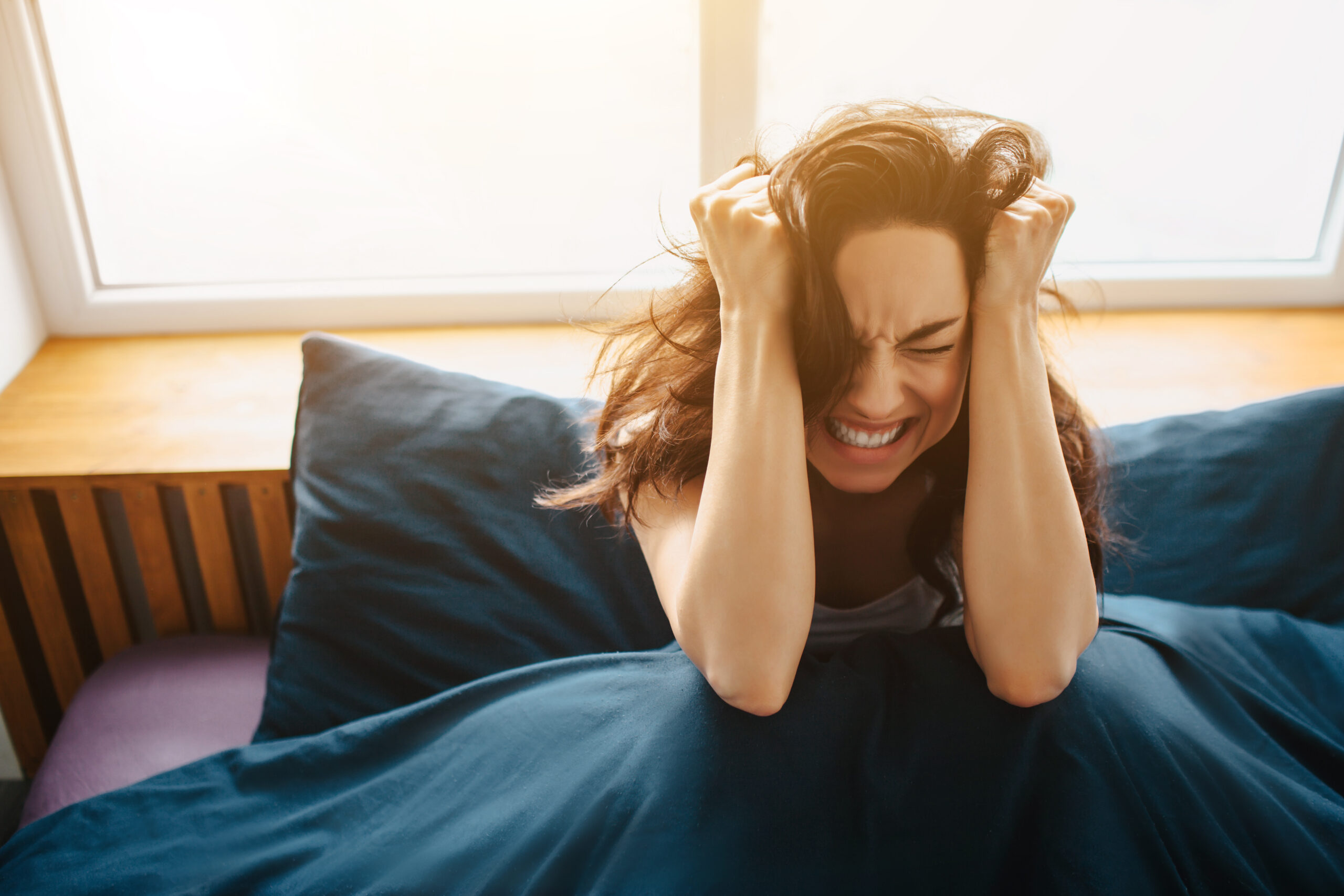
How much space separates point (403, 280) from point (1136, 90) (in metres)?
1.35

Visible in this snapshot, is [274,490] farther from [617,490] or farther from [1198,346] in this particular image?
[1198,346]

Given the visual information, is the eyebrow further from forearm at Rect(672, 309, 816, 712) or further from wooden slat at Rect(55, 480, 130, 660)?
wooden slat at Rect(55, 480, 130, 660)

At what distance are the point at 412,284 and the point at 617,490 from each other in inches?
33.4

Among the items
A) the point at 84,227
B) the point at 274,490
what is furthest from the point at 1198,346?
the point at 84,227

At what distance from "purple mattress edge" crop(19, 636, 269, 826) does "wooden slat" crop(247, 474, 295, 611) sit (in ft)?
0.35

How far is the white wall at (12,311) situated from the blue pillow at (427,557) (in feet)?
2.13

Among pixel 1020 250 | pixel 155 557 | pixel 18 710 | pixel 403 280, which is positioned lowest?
pixel 18 710

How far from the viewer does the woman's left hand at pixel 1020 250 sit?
30.5 inches

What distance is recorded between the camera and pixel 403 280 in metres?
1.67

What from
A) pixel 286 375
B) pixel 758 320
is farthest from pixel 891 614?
pixel 286 375

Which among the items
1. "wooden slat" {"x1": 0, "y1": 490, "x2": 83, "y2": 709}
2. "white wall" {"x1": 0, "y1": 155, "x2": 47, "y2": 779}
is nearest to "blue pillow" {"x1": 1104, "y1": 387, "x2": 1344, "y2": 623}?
"wooden slat" {"x1": 0, "y1": 490, "x2": 83, "y2": 709}

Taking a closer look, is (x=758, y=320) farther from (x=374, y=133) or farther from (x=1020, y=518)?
(x=374, y=133)

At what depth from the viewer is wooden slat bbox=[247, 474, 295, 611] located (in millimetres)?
1271

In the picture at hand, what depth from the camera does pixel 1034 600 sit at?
798 mm
